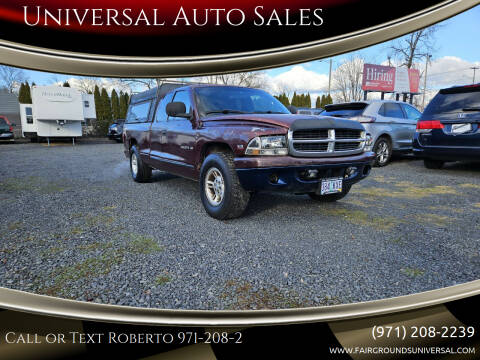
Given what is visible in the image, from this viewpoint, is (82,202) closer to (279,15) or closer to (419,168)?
(279,15)

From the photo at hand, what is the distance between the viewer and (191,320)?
1211mm

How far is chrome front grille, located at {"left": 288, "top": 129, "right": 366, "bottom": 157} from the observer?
124 inches

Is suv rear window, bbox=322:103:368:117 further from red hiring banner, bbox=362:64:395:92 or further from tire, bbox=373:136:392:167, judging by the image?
red hiring banner, bbox=362:64:395:92

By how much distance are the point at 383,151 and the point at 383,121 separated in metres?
0.79

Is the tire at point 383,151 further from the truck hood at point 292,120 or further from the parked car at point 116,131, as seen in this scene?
the parked car at point 116,131

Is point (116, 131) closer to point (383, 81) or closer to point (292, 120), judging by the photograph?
point (292, 120)

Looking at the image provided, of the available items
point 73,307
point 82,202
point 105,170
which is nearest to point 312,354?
point 73,307

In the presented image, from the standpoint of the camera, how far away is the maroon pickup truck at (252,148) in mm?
3133

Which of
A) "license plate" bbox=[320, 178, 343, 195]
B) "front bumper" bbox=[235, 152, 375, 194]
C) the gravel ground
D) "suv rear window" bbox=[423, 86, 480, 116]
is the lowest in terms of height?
the gravel ground

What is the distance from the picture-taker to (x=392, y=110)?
26.5 feet

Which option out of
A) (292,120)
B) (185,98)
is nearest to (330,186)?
(292,120)

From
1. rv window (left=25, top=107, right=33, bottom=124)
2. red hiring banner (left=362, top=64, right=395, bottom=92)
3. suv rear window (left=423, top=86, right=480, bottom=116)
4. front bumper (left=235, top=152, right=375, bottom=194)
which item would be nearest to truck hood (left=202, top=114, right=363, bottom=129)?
front bumper (left=235, top=152, right=375, bottom=194)

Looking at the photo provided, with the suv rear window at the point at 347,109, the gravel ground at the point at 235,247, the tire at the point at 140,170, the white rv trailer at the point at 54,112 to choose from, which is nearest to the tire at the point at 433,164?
the suv rear window at the point at 347,109

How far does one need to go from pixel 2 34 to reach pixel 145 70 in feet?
1.76
